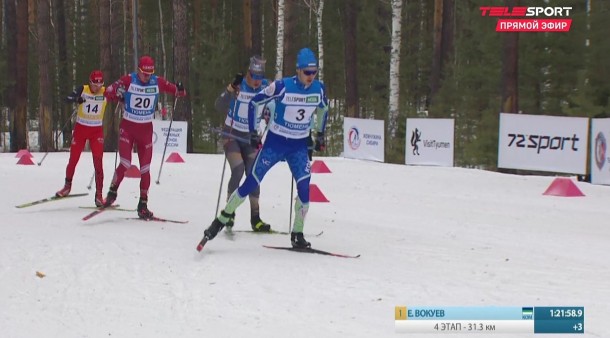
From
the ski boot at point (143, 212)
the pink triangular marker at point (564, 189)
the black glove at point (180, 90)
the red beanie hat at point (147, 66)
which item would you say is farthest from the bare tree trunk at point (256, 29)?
the ski boot at point (143, 212)

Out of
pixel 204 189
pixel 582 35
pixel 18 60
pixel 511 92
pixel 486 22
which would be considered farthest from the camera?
pixel 18 60

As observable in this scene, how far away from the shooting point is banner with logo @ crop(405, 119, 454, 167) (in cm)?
1945

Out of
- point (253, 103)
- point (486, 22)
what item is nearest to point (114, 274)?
point (253, 103)

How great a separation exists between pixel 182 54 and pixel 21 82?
6.47 m

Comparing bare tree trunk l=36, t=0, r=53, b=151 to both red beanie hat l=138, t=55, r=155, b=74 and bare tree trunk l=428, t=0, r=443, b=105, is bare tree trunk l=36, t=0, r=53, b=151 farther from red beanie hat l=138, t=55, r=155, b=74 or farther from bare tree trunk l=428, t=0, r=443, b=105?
red beanie hat l=138, t=55, r=155, b=74

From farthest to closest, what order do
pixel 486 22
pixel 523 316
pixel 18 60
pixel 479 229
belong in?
pixel 18 60, pixel 486 22, pixel 479 229, pixel 523 316

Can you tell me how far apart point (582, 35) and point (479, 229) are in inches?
532

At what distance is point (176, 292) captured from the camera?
634cm

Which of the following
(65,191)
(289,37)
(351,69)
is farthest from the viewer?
(351,69)

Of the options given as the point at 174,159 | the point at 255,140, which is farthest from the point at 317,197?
the point at 174,159

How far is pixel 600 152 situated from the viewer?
15164 mm

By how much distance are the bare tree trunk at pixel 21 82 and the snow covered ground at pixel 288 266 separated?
1496 cm

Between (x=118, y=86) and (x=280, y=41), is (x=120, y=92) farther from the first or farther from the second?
(x=280, y=41)

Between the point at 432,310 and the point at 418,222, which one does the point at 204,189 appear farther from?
the point at 432,310
